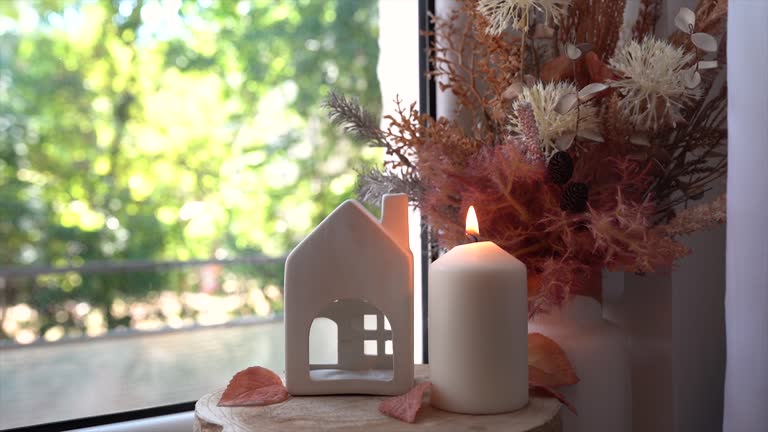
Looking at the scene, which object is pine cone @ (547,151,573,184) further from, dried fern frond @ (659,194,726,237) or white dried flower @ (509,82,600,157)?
dried fern frond @ (659,194,726,237)

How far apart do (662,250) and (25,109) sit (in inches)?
186

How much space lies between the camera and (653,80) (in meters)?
0.69

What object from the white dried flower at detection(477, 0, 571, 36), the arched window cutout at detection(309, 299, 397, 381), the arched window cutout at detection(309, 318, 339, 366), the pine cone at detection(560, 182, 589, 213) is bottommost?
the arched window cutout at detection(309, 318, 339, 366)

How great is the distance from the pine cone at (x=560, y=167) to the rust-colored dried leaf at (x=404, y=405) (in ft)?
0.93

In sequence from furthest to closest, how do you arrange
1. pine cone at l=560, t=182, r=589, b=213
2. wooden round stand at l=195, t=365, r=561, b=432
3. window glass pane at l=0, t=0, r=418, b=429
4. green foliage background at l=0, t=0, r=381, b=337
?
green foliage background at l=0, t=0, r=381, b=337 → window glass pane at l=0, t=0, r=418, b=429 → pine cone at l=560, t=182, r=589, b=213 → wooden round stand at l=195, t=365, r=561, b=432

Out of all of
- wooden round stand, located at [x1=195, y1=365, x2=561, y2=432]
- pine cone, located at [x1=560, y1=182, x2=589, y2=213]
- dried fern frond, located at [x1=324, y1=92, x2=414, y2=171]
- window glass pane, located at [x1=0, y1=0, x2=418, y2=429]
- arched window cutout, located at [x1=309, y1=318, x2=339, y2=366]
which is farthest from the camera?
window glass pane, located at [x1=0, y1=0, x2=418, y2=429]

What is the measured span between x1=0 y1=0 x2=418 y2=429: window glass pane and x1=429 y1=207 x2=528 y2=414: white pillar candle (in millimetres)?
3678

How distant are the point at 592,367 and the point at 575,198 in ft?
0.69

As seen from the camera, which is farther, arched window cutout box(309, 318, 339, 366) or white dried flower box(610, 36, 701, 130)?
arched window cutout box(309, 318, 339, 366)

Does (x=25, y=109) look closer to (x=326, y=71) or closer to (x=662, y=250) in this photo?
(x=326, y=71)

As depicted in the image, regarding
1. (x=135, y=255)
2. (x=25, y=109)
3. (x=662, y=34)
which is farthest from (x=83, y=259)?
(x=662, y=34)

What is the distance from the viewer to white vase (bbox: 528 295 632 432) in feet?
2.53

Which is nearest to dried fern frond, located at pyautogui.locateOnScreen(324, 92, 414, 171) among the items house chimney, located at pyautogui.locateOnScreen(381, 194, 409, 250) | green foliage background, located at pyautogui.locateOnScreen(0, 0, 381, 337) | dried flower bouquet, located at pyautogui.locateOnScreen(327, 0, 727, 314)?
dried flower bouquet, located at pyautogui.locateOnScreen(327, 0, 727, 314)

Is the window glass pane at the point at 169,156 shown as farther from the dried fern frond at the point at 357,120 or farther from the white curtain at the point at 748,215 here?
the white curtain at the point at 748,215
